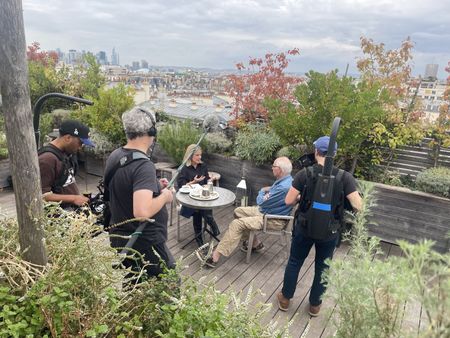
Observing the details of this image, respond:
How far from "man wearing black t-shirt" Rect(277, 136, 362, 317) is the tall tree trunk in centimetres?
187

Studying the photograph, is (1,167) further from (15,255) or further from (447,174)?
(447,174)

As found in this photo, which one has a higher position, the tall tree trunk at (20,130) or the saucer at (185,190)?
the tall tree trunk at (20,130)

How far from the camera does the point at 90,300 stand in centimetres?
113

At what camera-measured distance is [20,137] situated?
1.04m

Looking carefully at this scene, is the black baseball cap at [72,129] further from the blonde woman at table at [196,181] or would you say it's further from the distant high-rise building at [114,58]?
the distant high-rise building at [114,58]

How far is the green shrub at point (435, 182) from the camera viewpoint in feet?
12.3

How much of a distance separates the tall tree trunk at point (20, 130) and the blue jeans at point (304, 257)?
6.39 feet

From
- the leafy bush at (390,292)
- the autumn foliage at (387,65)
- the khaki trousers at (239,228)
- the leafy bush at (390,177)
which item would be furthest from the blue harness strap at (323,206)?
the autumn foliage at (387,65)

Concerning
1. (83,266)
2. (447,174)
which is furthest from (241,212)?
(83,266)

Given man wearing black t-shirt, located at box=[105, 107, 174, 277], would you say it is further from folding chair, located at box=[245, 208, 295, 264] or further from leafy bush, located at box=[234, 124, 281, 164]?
leafy bush, located at box=[234, 124, 281, 164]

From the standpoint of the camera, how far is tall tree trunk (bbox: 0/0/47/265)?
946 mm

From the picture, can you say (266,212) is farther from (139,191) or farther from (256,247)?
(139,191)

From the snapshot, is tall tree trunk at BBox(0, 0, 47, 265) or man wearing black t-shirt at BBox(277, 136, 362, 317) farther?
man wearing black t-shirt at BBox(277, 136, 362, 317)

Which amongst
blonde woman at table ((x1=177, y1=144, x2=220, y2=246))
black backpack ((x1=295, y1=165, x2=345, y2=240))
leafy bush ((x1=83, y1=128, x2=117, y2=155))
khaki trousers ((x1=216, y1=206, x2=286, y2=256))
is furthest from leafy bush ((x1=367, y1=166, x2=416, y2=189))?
leafy bush ((x1=83, y1=128, x2=117, y2=155))
